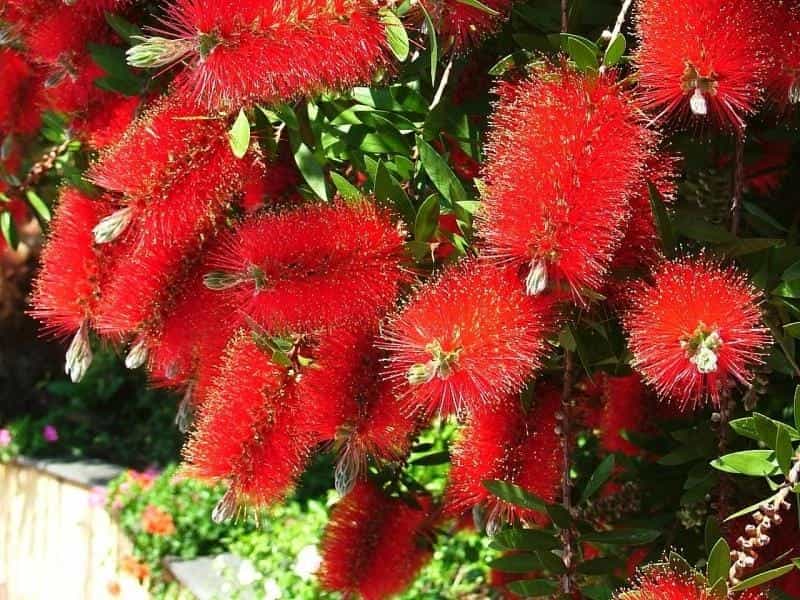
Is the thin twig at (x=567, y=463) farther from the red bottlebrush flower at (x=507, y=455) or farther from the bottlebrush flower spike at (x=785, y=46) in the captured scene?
the bottlebrush flower spike at (x=785, y=46)

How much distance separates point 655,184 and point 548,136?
0.16m

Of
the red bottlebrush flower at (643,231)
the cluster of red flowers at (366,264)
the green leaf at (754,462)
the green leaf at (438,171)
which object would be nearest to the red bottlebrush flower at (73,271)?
the cluster of red flowers at (366,264)

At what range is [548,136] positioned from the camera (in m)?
0.93

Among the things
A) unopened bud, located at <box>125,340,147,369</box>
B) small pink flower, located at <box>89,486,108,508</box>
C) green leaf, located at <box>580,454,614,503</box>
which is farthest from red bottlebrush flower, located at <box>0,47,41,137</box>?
small pink flower, located at <box>89,486,108,508</box>

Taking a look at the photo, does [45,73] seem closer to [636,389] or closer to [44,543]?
[636,389]

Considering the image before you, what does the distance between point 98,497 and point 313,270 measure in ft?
9.49

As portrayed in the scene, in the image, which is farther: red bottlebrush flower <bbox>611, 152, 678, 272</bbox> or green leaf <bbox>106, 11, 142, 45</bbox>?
green leaf <bbox>106, 11, 142, 45</bbox>

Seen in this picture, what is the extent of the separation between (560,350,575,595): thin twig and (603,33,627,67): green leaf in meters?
0.30

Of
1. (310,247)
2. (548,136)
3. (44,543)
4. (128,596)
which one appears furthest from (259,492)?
(44,543)

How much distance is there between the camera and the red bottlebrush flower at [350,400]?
3.58ft

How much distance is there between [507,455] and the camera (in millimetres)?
1102

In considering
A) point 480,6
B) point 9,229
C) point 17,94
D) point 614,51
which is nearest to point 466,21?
point 480,6

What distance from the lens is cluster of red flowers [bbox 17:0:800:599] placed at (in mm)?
909

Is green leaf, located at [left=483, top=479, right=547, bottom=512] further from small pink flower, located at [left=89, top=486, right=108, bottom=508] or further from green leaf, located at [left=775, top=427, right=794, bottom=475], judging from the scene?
small pink flower, located at [left=89, top=486, right=108, bottom=508]
